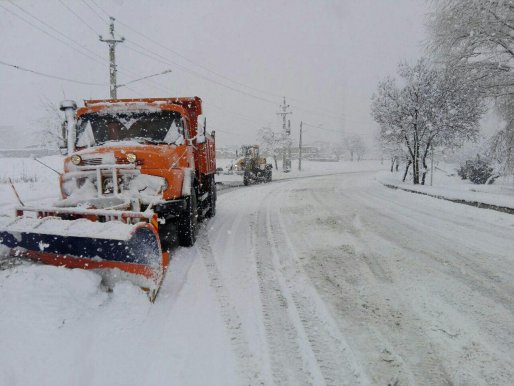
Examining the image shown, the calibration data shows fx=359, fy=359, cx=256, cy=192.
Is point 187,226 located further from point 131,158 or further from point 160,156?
point 131,158

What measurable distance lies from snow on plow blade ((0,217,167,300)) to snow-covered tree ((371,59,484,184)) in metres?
18.5

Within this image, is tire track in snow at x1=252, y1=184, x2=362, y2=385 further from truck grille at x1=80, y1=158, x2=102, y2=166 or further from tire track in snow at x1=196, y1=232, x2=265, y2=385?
truck grille at x1=80, y1=158, x2=102, y2=166

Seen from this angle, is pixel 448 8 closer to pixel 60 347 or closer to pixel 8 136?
pixel 60 347

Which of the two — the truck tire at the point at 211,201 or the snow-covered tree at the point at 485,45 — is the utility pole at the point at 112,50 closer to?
the truck tire at the point at 211,201

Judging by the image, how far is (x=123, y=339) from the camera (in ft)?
9.92

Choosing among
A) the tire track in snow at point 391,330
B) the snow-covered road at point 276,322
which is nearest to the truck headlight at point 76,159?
the snow-covered road at point 276,322

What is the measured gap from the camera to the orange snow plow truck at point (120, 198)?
3775mm

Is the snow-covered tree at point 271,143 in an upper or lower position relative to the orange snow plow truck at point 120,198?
upper

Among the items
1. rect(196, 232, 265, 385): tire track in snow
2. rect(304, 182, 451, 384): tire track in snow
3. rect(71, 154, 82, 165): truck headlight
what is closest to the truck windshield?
rect(71, 154, 82, 165): truck headlight

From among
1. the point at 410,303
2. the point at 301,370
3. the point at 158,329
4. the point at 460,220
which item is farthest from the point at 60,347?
the point at 460,220

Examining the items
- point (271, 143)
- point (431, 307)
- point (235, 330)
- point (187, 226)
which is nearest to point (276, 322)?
point (235, 330)

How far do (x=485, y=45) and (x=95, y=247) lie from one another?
1430 centimetres

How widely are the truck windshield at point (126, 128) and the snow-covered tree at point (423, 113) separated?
16.2 meters

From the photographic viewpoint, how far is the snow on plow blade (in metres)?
3.70
